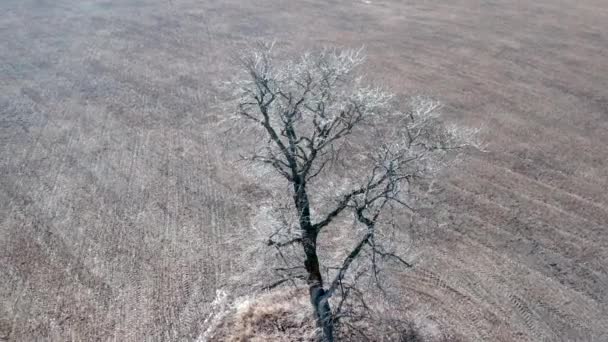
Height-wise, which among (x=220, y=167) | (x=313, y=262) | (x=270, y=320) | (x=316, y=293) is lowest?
(x=270, y=320)

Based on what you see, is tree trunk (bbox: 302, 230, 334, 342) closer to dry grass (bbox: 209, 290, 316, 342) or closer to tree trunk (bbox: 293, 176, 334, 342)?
tree trunk (bbox: 293, 176, 334, 342)

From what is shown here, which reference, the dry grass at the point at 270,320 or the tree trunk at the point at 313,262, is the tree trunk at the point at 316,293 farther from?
the dry grass at the point at 270,320

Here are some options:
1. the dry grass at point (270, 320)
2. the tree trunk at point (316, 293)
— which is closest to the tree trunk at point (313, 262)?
the tree trunk at point (316, 293)

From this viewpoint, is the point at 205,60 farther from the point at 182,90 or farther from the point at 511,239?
the point at 511,239

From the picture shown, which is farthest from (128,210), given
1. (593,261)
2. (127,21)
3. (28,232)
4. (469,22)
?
(469,22)

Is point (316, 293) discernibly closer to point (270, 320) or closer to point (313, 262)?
point (313, 262)

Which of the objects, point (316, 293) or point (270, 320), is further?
point (270, 320)

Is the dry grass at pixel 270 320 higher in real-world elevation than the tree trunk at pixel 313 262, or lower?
lower

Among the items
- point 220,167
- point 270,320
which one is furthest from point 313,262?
point 220,167
